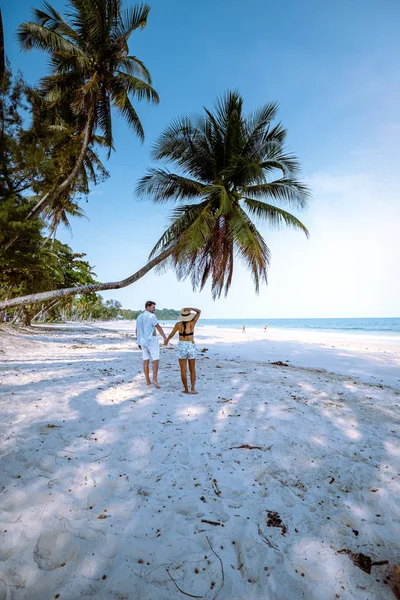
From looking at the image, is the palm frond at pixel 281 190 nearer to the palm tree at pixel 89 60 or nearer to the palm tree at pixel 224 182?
the palm tree at pixel 224 182

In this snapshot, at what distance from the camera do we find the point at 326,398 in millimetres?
5320

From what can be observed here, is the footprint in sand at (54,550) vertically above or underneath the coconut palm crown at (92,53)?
underneath

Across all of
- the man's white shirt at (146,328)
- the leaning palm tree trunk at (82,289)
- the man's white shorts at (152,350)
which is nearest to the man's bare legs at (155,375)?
the man's white shorts at (152,350)

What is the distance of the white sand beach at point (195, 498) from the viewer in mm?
1723

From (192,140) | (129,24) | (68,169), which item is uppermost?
(129,24)

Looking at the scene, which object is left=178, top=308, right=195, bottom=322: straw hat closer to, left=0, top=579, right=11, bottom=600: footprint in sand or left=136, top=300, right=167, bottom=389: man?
left=136, top=300, right=167, bottom=389: man

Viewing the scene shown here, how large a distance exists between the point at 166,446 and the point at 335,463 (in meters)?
1.98

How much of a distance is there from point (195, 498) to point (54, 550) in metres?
1.15

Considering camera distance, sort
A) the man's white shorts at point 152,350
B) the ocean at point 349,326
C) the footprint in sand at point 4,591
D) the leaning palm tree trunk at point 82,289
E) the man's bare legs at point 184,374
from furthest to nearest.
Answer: the ocean at point 349,326 < the leaning palm tree trunk at point 82,289 < the man's white shorts at point 152,350 < the man's bare legs at point 184,374 < the footprint in sand at point 4,591

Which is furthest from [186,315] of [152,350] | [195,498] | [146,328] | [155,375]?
[195,498]

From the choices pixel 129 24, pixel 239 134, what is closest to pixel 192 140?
pixel 239 134

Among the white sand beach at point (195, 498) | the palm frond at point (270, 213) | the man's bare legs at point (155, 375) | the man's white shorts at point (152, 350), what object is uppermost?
the palm frond at point (270, 213)

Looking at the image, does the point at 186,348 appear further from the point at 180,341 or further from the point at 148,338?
the point at 148,338

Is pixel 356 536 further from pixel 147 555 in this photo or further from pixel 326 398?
pixel 326 398
